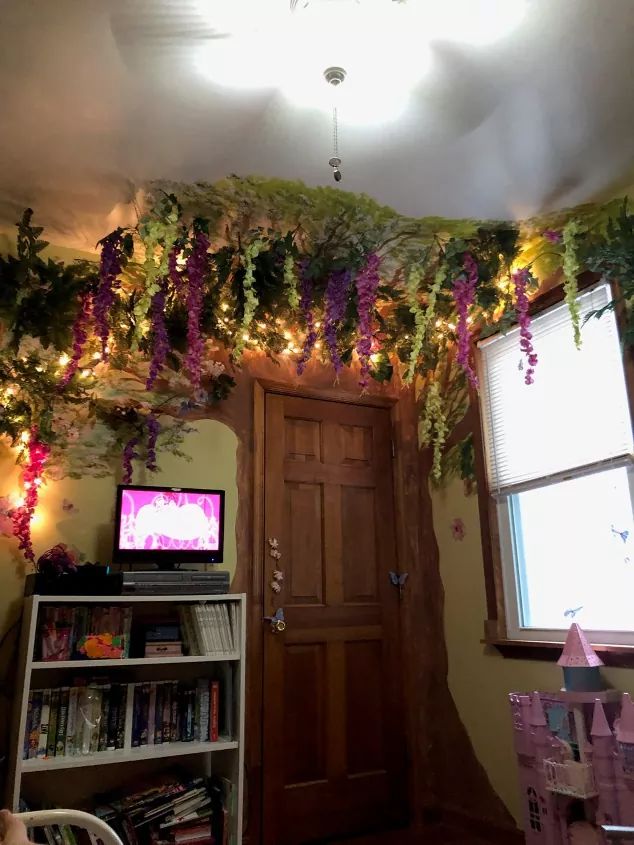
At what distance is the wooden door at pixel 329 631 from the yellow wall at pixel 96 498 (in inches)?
9.0

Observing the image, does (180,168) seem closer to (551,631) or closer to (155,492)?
(155,492)

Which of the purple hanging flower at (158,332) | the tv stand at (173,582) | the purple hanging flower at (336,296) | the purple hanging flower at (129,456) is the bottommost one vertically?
the tv stand at (173,582)

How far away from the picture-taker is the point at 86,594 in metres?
2.55

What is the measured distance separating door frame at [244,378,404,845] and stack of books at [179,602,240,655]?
0.38 m

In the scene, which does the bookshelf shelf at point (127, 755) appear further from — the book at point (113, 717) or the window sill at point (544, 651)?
the window sill at point (544, 651)

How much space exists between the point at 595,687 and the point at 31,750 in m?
2.11

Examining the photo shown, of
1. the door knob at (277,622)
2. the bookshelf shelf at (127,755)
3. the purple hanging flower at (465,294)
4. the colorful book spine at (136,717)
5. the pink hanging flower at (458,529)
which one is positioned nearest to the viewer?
the bookshelf shelf at (127,755)

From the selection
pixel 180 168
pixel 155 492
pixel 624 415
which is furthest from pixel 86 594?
pixel 624 415

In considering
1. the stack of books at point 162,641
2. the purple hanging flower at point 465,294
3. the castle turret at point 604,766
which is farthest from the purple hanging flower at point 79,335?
the castle turret at point 604,766

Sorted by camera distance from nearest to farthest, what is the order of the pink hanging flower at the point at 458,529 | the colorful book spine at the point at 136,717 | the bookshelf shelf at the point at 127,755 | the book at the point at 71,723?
the bookshelf shelf at the point at 127,755
the book at the point at 71,723
the colorful book spine at the point at 136,717
the pink hanging flower at the point at 458,529

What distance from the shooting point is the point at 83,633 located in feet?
8.45

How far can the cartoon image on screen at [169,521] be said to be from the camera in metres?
2.80

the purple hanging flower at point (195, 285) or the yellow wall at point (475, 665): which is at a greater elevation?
the purple hanging flower at point (195, 285)

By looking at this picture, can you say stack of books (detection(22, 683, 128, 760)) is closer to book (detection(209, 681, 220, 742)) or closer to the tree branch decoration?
book (detection(209, 681, 220, 742))
